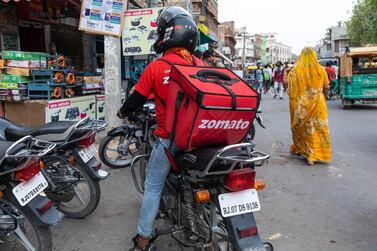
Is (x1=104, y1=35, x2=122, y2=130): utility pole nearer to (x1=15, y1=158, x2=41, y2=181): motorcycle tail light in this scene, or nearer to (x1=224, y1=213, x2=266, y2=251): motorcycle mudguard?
(x1=15, y1=158, x2=41, y2=181): motorcycle tail light

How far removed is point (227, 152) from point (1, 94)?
19.3 ft

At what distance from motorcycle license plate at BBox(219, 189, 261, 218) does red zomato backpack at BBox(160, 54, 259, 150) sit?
13.7 inches

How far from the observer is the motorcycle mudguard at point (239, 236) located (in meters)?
2.46

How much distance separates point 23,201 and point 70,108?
507cm

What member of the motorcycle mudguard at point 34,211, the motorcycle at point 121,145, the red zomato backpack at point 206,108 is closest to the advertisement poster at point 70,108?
the motorcycle at point 121,145

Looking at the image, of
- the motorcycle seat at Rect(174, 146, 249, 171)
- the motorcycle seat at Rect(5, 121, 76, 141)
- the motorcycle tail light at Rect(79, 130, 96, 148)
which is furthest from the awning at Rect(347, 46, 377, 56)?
the motorcycle seat at Rect(174, 146, 249, 171)

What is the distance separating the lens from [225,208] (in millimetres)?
2527

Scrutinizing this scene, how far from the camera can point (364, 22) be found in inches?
1533

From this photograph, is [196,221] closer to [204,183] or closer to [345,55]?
[204,183]

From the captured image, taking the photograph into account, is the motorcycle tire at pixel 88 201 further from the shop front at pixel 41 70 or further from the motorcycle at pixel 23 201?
the shop front at pixel 41 70

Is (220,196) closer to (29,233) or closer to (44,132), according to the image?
(29,233)

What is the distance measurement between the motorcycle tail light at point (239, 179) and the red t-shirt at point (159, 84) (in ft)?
1.99

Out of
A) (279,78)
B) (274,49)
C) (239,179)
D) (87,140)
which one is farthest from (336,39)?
(239,179)

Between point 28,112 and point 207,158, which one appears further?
point 28,112
